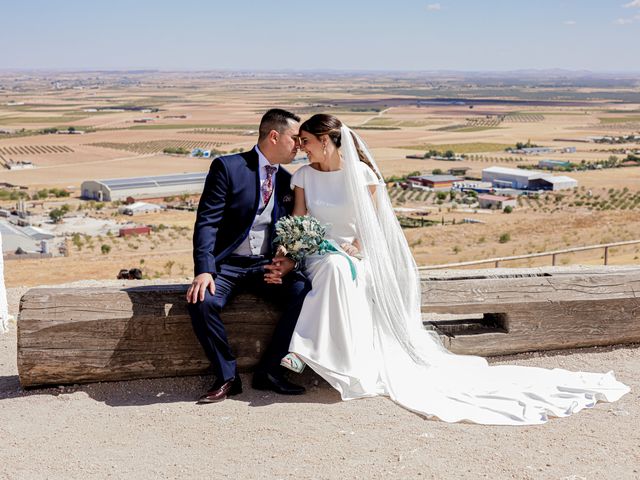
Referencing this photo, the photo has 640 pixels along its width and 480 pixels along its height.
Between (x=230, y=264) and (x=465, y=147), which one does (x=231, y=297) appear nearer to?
(x=230, y=264)

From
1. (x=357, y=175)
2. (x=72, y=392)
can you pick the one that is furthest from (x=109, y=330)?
(x=357, y=175)

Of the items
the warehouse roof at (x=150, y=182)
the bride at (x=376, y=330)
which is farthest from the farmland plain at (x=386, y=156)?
the bride at (x=376, y=330)

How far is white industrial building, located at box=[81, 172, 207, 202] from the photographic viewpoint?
158 feet

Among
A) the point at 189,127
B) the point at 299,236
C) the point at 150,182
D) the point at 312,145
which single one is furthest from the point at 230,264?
the point at 189,127

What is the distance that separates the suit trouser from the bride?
10 cm

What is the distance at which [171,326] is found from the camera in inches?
184

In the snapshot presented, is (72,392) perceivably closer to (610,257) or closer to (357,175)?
(357,175)

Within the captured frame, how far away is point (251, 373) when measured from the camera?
15.8 feet

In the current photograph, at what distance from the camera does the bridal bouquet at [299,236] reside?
4.52m

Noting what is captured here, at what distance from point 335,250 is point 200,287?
0.84 meters

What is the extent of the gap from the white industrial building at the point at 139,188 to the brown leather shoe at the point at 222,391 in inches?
1734

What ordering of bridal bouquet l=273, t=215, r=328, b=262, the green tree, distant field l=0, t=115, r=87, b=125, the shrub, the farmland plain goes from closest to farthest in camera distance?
bridal bouquet l=273, t=215, r=328, b=262 → the farmland plain → the shrub → the green tree → distant field l=0, t=115, r=87, b=125

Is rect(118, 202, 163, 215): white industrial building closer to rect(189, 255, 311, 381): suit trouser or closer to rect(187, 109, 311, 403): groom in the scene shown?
rect(187, 109, 311, 403): groom

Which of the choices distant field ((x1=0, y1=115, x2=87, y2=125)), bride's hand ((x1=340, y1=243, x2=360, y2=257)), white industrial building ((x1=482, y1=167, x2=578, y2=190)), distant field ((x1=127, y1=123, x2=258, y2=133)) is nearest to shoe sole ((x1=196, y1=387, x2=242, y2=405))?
bride's hand ((x1=340, y1=243, x2=360, y2=257))
